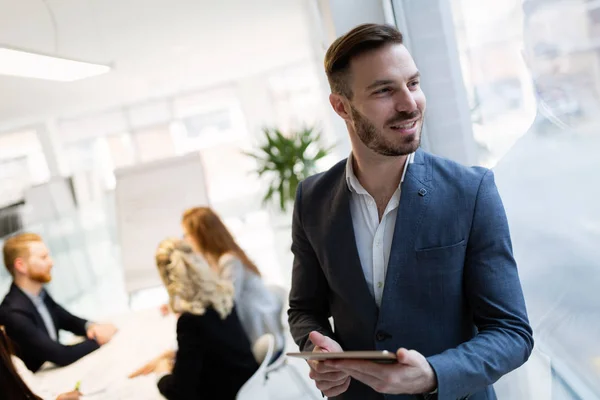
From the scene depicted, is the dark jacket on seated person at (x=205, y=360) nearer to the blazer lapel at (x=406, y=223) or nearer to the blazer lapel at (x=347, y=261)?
the blazer lapel at (x=347, y=261)

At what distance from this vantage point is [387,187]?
1233mm

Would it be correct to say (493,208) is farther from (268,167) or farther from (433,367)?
(268,167)

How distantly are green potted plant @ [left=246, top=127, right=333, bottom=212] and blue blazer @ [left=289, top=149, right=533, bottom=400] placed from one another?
2123 mm

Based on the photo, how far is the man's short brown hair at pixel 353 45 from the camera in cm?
113

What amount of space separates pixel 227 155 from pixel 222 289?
91 cm

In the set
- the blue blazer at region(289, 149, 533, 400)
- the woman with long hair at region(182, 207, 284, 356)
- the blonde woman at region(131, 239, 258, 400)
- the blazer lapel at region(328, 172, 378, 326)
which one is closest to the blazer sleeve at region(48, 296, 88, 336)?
the blonde woman at region(131, 239, 258, 400)

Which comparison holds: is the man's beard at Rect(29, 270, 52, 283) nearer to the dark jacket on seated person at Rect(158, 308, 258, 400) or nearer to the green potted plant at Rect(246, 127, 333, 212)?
the dark jacket on seated person at Rect(158, 308, 258, 400)

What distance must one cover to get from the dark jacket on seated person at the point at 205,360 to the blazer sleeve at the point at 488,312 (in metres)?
1.88

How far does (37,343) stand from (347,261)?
6.39 feet

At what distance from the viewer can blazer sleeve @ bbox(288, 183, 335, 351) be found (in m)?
1.32

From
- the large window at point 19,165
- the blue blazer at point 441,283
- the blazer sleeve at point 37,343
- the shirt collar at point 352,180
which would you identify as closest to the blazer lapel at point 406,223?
the blue blazer at point 441,283

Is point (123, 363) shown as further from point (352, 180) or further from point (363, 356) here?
point (363, 356)

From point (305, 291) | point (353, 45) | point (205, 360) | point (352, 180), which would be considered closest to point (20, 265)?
point (205, 360)

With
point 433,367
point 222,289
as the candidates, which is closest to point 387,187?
point 433,367
